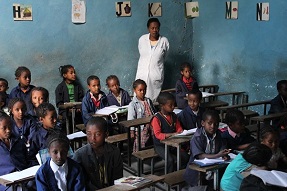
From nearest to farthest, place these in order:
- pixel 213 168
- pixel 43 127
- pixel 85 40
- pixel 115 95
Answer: pixel 213 168
pixel 43 127
pixel 115 95
pixel 85 40

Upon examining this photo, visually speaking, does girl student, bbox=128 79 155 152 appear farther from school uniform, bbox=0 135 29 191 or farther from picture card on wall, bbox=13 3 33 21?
picture card on wall, bbox=13 3 33 21

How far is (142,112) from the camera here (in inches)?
196

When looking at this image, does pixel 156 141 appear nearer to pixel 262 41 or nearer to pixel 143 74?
pixel 143 74

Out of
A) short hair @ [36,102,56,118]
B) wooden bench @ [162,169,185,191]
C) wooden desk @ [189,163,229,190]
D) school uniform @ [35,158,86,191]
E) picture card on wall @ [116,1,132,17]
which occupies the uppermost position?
picture card on wall @ [116,1,132,17]

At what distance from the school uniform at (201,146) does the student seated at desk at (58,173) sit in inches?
40.2

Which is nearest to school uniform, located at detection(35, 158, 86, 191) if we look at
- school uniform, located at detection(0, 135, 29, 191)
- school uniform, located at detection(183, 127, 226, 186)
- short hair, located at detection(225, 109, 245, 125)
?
school uniform, located at detection(0, 135, 29, 191)

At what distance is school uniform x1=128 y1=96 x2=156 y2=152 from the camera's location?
4.91 metres

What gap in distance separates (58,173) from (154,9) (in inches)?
190

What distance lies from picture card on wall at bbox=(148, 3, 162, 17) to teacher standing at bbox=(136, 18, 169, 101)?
73cm

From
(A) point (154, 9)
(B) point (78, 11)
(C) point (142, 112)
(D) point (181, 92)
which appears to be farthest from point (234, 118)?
(A) point (154, 9)

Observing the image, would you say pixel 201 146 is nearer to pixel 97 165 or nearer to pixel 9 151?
pixel 97 165

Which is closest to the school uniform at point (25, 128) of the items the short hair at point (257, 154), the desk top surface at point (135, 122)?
the desk top surface at point (135, 122)

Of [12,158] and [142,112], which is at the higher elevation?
[142,112]

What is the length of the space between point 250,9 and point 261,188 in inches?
→ 166
